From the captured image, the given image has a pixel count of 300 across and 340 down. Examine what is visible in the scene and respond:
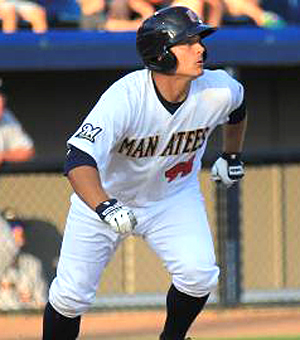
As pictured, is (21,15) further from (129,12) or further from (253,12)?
(253,12)

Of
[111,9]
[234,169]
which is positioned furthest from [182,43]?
[111,9]

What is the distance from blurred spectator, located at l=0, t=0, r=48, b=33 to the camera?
31.0 feet

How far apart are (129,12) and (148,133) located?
4.83 m

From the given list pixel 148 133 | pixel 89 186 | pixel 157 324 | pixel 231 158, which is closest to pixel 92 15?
pixel 157 324

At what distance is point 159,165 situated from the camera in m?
5.09

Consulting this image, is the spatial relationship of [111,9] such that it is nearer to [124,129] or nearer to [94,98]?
[94,98]

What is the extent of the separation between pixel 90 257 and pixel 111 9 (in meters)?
4.88

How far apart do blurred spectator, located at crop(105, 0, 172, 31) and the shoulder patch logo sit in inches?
192

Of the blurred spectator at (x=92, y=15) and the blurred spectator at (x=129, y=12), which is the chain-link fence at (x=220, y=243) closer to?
the blurred spectator at (x=129, y=12)

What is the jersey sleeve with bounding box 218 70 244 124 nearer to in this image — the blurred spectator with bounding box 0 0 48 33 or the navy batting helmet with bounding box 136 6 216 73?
the navy batting helmet with bounding box 136 6 216 73

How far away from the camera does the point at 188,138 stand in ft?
16.6

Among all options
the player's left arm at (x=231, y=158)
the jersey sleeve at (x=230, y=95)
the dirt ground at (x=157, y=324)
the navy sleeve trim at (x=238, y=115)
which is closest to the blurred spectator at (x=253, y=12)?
the dirt ground at (x=157, y=324)

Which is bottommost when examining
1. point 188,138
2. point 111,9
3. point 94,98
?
point 94,98

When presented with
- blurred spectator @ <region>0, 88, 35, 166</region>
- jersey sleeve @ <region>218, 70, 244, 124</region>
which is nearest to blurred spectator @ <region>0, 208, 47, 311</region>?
blurred spectator @ <region>0, 88, 35, 166</region>
